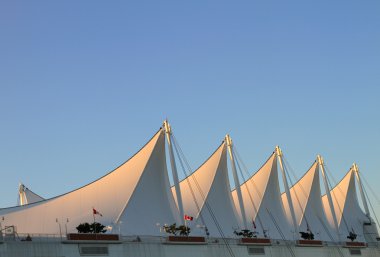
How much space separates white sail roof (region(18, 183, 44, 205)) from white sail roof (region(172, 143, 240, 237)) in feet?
51.7

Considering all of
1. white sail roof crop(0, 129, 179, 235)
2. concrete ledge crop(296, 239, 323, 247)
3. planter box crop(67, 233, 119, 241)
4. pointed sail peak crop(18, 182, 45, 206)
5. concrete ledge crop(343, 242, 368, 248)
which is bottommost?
concrete ledge crop(343, 242, 368, 248)

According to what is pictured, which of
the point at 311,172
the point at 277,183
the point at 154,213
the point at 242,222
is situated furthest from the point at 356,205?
the point at 154,213

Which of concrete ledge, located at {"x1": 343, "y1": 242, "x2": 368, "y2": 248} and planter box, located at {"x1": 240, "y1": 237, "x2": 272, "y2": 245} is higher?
planter box, located at {"x1": 240, "y1": 237, "x2": 272, "y2": 245}

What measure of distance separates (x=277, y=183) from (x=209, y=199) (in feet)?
44.3

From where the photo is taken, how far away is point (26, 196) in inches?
2411

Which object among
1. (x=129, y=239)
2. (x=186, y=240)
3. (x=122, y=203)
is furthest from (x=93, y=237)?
(x=186, y=240)

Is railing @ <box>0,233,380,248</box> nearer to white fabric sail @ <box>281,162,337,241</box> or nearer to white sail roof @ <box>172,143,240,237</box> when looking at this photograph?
white sail roof @ <box>172,143,240,237</box>

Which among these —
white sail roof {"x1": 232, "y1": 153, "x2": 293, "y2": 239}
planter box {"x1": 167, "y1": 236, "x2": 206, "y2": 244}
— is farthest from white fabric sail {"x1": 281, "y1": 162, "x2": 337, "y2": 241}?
planter box {"x1": 167, "y1": 236, "x2": 206, "y2": 244}

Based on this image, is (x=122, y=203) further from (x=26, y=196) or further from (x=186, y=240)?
(x=26, y=196)

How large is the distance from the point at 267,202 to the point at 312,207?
1040 cm

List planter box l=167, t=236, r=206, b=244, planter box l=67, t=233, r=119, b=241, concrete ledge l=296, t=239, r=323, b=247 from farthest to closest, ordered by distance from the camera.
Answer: concrete ledge l=296, t=239, r=323, b=247
planter box l=167, t=236, r=206, b=244
planter box l=67, t=233, r=119, b=241

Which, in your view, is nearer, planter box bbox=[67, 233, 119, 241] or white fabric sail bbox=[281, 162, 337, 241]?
planter box bbox=[67, 233, 119, 241]

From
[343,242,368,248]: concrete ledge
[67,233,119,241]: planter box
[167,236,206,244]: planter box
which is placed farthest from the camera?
[343,242,368,248]: concrete ledge

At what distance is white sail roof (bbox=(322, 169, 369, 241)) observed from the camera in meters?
80.5
